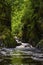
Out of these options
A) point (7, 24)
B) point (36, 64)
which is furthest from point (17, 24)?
point (36, 64)

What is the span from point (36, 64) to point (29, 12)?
27.9 m

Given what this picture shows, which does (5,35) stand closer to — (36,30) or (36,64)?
(36,30)

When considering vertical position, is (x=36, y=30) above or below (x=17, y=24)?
above

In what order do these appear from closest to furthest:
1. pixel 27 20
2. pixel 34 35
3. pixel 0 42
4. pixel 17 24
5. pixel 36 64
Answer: pixel 36 64
pixel 0 42
pixel 34 35
pixel 27 20
pixel 17 24

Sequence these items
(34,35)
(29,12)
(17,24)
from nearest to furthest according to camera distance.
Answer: (34,35) → (29,12) → (17,24)

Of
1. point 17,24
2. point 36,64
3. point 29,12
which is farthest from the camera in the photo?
point 17,24

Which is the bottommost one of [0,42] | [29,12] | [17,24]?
[17,24]

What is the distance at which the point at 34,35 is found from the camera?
43.5m

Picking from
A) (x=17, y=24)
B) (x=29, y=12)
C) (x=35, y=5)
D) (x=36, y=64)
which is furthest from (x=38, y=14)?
(x=17, y=24)

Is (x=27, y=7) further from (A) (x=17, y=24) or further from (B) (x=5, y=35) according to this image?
(A) (x=17, y=24)

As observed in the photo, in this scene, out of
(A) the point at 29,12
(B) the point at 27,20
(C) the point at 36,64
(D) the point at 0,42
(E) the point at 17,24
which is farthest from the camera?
(E) the point at 17,24

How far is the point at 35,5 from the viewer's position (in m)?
43.3

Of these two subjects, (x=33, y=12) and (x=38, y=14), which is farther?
(x=33, y=12)

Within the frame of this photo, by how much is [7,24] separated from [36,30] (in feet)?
17.3
